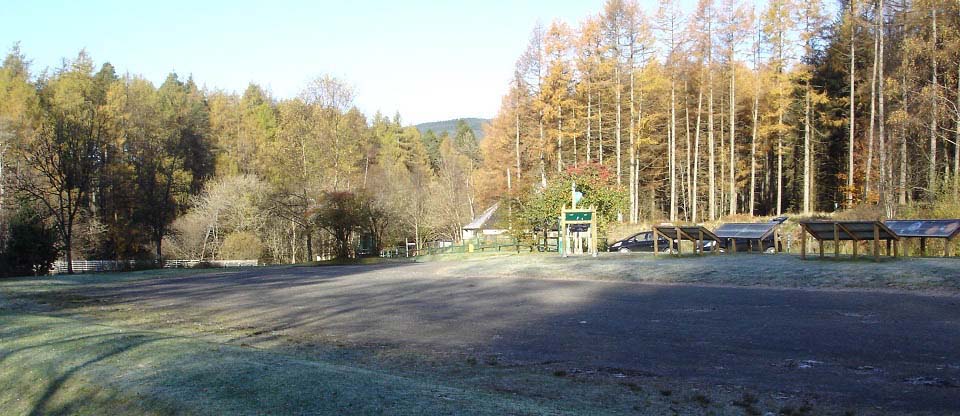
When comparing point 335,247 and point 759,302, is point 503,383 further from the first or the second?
point 335,247

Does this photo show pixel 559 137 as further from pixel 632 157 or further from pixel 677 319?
pixel 677 319

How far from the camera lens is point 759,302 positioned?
1396cm

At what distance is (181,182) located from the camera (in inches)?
2282

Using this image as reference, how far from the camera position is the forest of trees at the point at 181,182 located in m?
38.8

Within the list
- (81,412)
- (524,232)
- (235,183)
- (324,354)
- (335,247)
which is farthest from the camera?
(235,183)

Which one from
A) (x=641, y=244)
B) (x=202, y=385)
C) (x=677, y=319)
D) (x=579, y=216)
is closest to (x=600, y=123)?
(x=641, y=244)

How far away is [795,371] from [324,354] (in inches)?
246

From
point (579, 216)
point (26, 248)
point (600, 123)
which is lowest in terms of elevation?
point (26, 248)

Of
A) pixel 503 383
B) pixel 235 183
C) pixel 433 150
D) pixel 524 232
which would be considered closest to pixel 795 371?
pixel 503 383

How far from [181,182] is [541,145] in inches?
1232

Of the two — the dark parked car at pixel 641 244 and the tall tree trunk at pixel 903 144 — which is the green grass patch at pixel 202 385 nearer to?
the dark parked car at pixel 641 244

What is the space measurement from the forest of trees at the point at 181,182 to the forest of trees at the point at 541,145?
6.5 inches

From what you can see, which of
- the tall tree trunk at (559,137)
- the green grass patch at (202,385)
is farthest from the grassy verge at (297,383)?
the tall tree trunk at (559,137)

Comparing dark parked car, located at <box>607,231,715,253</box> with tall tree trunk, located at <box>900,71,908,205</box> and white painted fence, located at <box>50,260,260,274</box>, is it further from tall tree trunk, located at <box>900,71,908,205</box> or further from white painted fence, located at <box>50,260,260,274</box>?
white painted fence, located at <box>50,260,260,274</box>
